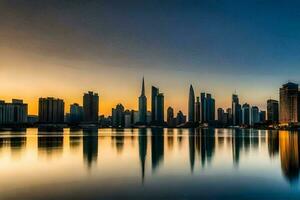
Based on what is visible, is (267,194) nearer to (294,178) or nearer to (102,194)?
(294,178)

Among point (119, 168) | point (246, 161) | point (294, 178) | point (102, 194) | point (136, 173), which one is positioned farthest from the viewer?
point (246, 161)

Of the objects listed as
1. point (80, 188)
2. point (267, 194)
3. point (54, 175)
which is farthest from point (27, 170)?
point (267, 194)

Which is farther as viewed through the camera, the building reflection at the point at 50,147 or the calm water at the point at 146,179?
the building reflection at the point at 50,147

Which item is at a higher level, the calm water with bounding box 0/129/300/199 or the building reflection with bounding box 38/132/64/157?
the building reflection with bounding box 38/132/64/157

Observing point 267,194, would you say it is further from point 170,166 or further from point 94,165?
point 94,165

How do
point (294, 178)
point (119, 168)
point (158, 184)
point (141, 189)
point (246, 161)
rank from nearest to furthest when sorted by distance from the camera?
1. point (141, 189)
2. point (158, 184)
3. point (294, 178)
4. point (119, 168)
5. point (246, 161)

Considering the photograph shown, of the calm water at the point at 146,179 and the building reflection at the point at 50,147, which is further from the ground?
the building reflection at the point at 50,147

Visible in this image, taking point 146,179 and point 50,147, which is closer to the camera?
point 146,179

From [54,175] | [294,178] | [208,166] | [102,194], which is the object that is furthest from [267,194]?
[54,175]

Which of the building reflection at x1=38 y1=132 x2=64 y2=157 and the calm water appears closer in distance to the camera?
the calm water

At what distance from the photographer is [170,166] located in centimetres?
4000

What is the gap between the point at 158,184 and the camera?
28000 millimetres

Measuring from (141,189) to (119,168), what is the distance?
41.4 ft

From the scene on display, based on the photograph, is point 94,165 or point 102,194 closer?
point 102,194
